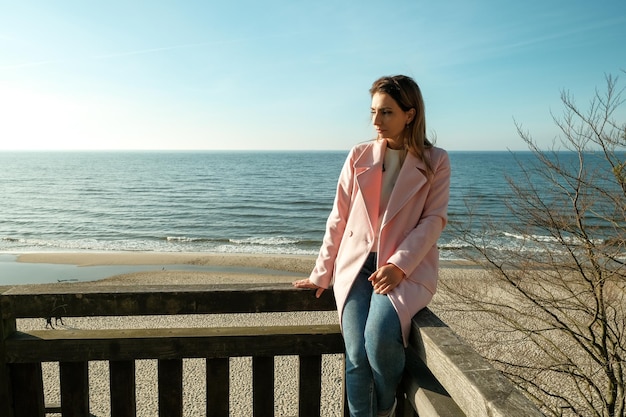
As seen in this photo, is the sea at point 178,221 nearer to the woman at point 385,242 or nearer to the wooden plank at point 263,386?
the woman at point 385,242

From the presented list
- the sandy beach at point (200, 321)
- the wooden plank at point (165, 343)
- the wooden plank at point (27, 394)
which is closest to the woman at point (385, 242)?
the wooden plank at point (165, 343)

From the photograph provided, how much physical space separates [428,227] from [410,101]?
0.62 m

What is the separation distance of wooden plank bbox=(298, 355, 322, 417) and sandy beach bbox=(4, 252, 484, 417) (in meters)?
4.60

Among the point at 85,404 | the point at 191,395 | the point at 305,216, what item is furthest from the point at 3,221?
the point at 85,404

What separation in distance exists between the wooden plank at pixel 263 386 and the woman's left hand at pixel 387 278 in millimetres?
565

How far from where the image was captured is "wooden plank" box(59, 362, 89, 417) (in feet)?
6.25

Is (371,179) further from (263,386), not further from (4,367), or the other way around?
(4,367)

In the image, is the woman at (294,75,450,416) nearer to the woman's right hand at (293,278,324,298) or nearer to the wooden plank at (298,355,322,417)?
the woman's right hand at (293,278,324,298)

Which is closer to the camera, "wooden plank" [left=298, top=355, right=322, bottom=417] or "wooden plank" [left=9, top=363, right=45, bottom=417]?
"wooden plank" [left=9, top=363, right=45, bottom=417]

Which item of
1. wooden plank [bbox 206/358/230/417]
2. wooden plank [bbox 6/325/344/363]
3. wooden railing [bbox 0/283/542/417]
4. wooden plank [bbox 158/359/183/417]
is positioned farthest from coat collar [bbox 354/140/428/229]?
wooden plank [bbox 158/359/183/417]

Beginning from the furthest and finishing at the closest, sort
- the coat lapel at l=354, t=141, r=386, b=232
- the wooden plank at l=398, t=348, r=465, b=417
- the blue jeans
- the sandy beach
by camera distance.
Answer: the sandy beach, the coat lapel at l=354, t=141, r=386, b=232, the blue jeans, the wooden plank at l=398, t=348, r=465, b=417

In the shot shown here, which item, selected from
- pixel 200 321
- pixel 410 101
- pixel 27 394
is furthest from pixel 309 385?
pixel 200 321

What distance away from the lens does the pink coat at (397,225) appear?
1.92m

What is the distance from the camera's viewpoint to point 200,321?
1005 centimetres
